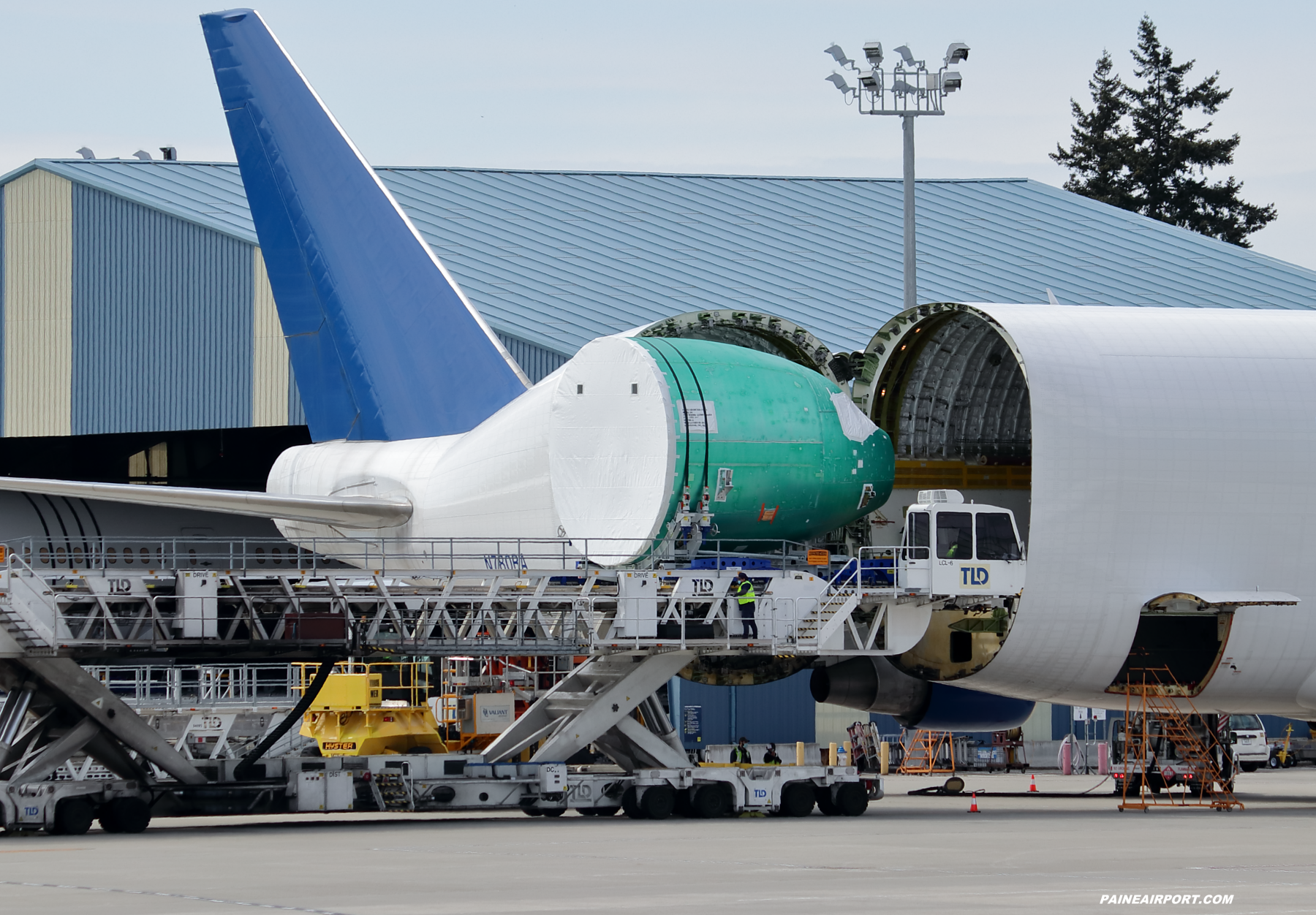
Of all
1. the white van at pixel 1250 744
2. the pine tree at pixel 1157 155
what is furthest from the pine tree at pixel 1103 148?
the white van at pixel 1250 744

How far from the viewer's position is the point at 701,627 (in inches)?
1314

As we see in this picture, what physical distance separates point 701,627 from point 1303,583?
34.8 ft

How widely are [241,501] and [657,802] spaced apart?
9.21 metres

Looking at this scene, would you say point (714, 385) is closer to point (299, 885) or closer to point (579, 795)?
point (579, 795)

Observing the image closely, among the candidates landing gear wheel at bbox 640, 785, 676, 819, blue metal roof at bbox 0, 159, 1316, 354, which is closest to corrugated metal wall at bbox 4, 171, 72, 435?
blue metal roof at bbox 0, 159, 1316, 354

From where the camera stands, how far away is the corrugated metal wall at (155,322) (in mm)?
56062

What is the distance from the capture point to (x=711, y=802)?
32.5 m

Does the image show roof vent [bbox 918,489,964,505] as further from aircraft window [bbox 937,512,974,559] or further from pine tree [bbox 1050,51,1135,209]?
pine tree [bbox 1050,51,1135,209]

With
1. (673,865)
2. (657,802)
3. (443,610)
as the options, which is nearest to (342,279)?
(443,610)

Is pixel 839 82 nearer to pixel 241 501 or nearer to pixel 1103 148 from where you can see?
pixel 241 501

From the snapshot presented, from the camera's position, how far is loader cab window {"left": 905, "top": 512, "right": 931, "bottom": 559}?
3353cm

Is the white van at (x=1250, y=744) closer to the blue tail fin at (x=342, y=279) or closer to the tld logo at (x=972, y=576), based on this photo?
the tld logo at (x=972, y=576)

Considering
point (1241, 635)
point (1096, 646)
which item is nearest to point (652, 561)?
point (1096, 646)

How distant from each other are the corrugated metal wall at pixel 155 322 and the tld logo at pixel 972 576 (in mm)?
28067
